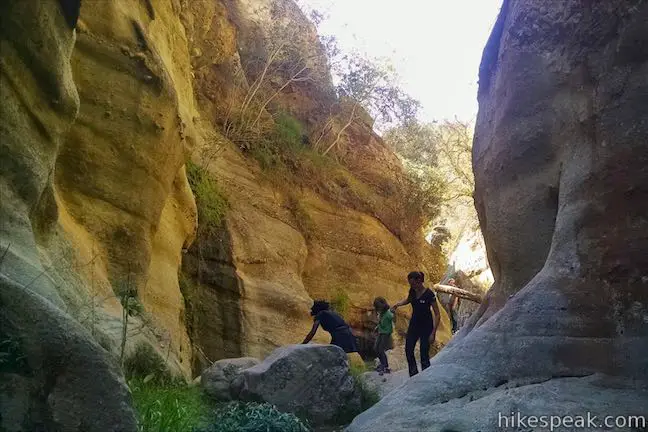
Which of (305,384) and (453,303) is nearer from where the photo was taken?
(305,384)

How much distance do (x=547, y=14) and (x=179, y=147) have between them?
19.8 ft

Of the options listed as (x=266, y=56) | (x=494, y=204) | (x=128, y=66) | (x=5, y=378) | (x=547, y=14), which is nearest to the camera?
(x=5, y=378)

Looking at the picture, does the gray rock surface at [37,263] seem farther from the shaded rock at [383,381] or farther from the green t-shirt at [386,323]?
the green t-shirt at [386,323]

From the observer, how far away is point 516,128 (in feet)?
23.2

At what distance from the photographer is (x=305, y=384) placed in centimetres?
712

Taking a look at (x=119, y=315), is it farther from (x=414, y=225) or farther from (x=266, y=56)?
(x=414, y=225)

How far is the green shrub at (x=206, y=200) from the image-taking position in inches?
557

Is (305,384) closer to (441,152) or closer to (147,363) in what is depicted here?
(147,363)

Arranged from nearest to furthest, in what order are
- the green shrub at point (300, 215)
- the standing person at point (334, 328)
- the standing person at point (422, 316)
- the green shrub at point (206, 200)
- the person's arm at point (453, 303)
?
the standing person at point (422, 316) → the standing person at point (334, 328) → the green shrub at point (206, 200) → the green shrub at point (300, 215) → the person's arm at point (453, 303)

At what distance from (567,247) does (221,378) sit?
4.61 meters

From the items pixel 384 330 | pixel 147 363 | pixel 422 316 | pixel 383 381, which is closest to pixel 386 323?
pixel 384 330

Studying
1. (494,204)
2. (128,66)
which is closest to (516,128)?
(494,204)

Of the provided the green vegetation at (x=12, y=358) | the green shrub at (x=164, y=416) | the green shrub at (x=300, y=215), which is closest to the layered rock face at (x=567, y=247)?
the green shrub at (x=164, y=416)

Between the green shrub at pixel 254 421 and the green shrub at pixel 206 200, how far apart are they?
996 cm
